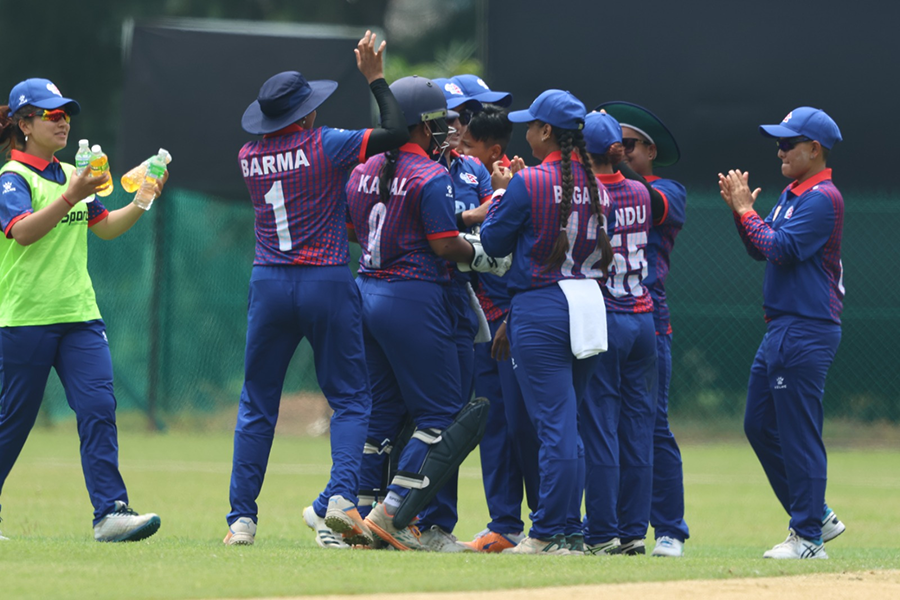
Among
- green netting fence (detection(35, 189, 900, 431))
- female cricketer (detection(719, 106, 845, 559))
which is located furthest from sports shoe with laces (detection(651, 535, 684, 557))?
green netting fence (detection(35, 189, 900, 431))

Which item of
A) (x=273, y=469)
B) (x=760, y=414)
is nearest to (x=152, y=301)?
(x=273, y=469)

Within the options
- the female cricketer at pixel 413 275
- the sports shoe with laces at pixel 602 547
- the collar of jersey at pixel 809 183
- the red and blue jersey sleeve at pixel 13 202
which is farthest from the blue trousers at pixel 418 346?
the collar of jersey at pixel 809 183

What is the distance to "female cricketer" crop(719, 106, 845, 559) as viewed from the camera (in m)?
6.61

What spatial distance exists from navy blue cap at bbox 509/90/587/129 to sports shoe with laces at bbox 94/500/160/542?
2688 mm

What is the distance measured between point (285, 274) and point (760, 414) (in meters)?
2.75

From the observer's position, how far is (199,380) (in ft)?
49.7

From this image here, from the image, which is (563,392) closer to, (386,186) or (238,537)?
(386,186)

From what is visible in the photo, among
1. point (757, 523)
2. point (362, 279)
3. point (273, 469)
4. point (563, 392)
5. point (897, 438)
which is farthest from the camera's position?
point (897, 438)

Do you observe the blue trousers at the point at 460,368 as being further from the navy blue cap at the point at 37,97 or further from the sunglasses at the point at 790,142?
the navy blue cap at the point at 37,97

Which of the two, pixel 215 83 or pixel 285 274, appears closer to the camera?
pixel 285 274

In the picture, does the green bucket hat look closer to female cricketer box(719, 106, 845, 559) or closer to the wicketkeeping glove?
female cricketer box(719, 106, 845, 559)

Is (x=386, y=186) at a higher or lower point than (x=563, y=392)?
higher

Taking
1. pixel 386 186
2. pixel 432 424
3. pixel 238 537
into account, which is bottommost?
pixel 238 537

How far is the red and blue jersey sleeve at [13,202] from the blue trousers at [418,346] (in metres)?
1.71
